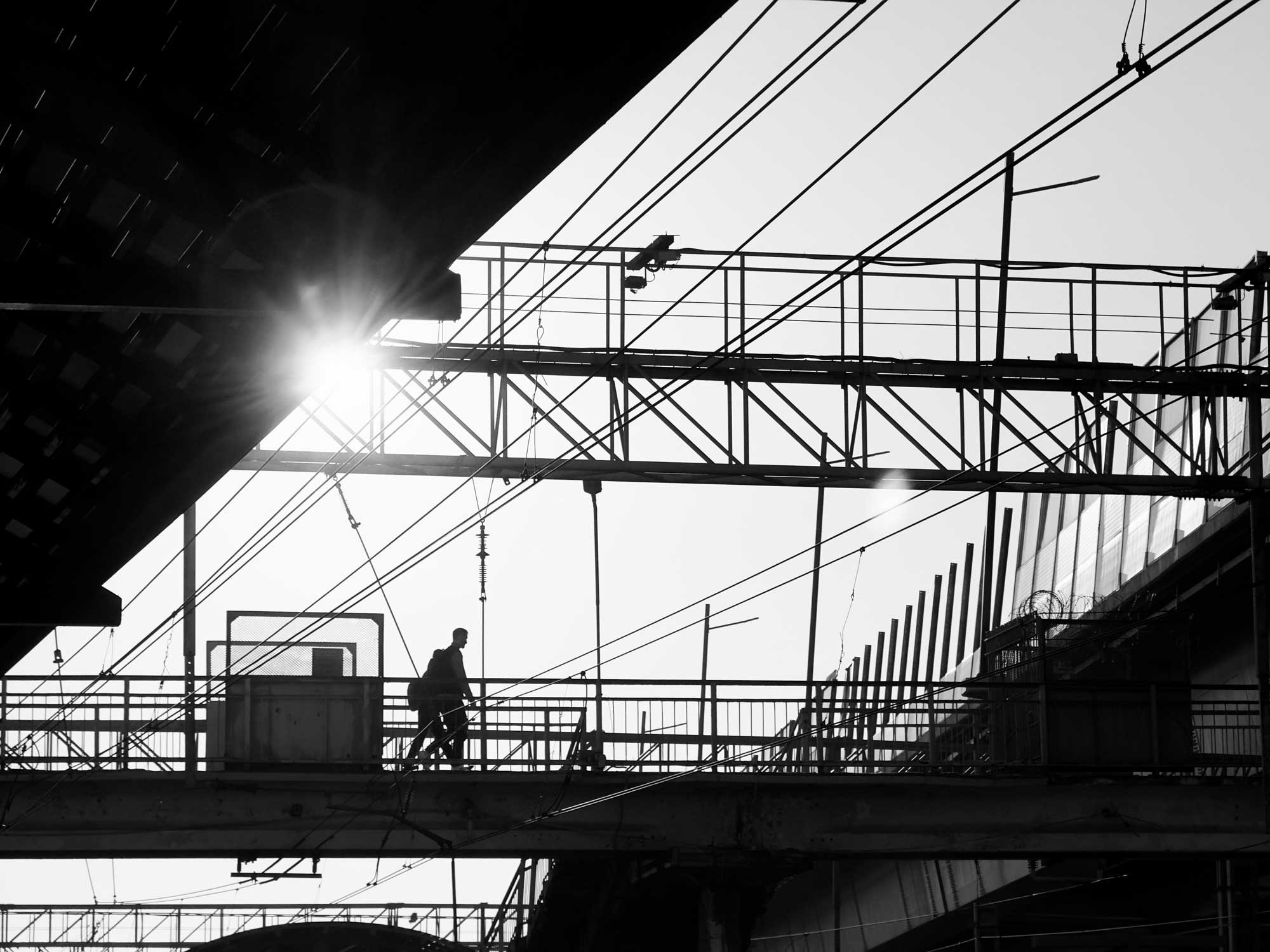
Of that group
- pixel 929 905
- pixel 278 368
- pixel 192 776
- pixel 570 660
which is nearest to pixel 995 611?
pixel 929 905

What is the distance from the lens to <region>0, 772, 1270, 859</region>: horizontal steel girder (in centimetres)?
2188

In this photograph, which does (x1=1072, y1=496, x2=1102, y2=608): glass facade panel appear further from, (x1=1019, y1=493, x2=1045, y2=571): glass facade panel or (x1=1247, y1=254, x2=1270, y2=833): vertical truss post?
(x1=1247, y1=254, x2=1270, y2=833): vertical truss post

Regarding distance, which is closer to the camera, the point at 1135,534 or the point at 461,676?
the point at 461,676

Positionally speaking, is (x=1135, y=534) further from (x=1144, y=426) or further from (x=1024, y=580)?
(x=1024, y=580)

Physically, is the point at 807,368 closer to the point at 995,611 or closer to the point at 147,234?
the point at 995,611

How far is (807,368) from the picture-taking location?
2498 centimetres

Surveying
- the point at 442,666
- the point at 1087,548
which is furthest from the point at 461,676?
the point at 1087,548

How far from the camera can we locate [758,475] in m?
24.6

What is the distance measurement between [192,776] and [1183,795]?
11.4 metres

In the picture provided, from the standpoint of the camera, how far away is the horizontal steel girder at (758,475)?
23.8 m

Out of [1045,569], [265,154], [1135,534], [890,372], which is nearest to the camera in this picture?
[265,154]

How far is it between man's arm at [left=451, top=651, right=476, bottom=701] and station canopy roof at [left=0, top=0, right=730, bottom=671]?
44.3 ft

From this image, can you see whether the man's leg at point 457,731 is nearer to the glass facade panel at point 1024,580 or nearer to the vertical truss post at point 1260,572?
the vertical truss post at point 1260,572

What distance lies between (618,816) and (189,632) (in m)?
5.43
